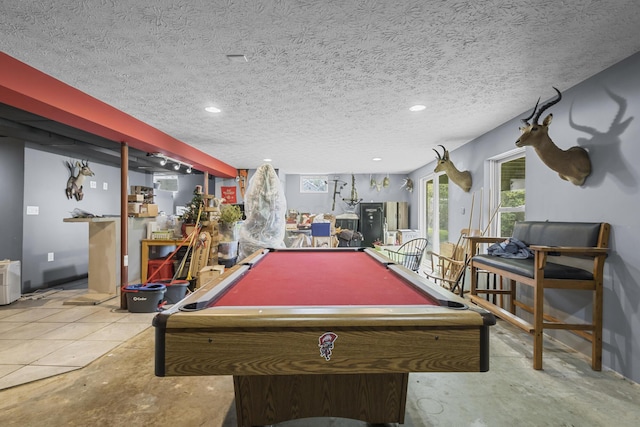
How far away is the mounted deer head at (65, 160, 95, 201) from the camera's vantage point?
18.3ft

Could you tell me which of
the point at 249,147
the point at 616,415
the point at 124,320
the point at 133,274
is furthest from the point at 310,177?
the point at 616,415

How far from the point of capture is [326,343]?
1.04 m

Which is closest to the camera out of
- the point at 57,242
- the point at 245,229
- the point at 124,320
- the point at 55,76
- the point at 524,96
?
the point at 55,76

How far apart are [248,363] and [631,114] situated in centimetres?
325

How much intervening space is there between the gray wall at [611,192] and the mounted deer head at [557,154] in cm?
7

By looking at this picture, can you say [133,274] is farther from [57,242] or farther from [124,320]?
[57,242]

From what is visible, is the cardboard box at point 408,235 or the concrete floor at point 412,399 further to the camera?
the cardboard box at point 408,235

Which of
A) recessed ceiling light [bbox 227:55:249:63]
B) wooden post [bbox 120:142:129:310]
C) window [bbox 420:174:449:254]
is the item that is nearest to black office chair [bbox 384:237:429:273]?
window [bbox 420:174:449:254]

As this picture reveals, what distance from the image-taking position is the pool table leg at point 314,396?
1542mm

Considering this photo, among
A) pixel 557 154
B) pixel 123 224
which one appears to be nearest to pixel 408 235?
pixel 557 154

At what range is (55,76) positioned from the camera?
2740 mm

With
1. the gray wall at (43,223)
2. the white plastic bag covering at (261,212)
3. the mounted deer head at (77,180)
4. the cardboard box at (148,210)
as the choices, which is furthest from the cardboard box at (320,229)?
the mounted deer head at (77,180)

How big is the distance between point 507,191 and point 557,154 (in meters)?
1.58

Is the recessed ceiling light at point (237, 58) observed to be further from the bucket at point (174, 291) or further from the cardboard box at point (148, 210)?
the cardboard box at point (148, 210)
